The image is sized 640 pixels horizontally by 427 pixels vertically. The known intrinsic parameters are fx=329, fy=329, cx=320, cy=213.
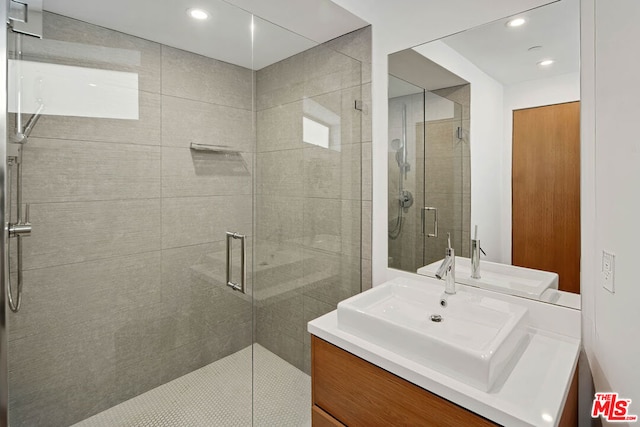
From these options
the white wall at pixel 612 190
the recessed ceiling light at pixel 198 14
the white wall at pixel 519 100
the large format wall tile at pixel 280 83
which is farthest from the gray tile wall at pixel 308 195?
the white wall at pixel 612 190

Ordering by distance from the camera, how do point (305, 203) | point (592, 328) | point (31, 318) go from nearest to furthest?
point (592, 328) < point (31, 318) < point (305, 203)

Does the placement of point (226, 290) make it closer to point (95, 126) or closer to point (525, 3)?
point (95, 126)

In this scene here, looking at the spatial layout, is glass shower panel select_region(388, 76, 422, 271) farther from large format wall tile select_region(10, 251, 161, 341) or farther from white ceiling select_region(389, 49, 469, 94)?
large format wall tile select_region(10, 251, 161, 341)

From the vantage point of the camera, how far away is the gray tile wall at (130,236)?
135 centimetres

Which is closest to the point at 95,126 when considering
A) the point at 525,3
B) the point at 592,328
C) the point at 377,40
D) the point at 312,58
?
the point at 312,58

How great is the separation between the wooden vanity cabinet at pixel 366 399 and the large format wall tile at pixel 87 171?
107 centimetres

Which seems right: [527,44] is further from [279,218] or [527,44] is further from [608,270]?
[279,218]

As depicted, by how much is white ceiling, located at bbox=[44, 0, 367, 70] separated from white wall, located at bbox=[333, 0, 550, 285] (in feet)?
0.39

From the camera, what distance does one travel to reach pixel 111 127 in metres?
1.43

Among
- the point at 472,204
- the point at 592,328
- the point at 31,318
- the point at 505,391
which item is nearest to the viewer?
the point at 505,391

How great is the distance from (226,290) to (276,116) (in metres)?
0.94

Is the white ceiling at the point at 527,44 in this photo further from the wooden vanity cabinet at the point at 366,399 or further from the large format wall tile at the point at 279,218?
the wooden vanity cabinet at the point at 366,399

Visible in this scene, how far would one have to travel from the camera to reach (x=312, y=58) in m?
1.87

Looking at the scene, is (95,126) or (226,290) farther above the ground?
(95,126)
